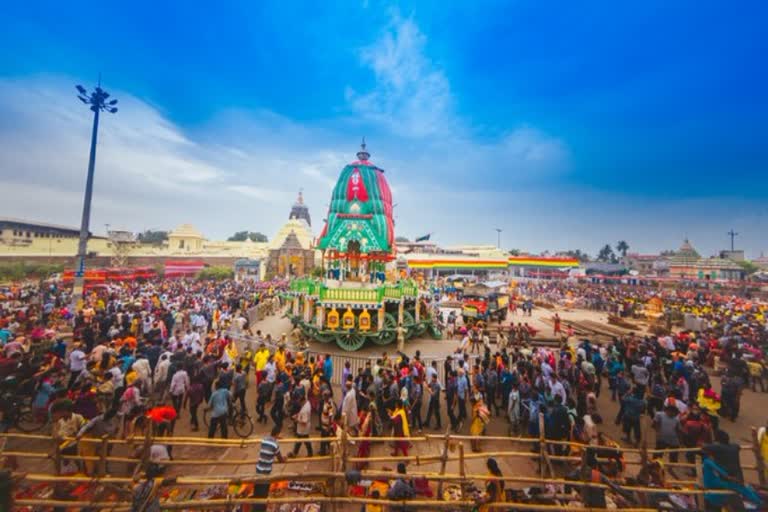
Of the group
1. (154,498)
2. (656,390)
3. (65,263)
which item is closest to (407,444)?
(154,498)

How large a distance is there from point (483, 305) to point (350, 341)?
10023mm

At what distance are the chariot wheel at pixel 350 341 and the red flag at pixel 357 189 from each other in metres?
6.55

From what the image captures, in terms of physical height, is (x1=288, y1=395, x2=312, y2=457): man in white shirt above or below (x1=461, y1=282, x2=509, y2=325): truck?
below

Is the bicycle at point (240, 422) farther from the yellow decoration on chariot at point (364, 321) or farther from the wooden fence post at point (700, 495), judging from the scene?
the wooden fence post at point (700, 495)

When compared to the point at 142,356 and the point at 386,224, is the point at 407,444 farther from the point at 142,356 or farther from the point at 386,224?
the point at 386,224

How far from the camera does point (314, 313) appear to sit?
1453cm

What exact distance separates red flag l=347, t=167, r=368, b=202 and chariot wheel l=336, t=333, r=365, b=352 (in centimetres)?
655

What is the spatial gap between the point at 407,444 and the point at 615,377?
714cm

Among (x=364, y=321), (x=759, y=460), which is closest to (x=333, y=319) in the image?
(x=364, y=321)

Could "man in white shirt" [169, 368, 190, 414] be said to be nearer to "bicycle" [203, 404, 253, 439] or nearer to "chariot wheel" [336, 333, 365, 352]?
"bicycle" [203, 404, 253, 439]

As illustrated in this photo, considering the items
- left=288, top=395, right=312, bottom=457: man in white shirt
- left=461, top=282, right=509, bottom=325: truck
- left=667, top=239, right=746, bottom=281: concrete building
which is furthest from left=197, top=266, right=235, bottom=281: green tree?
left=667, top=239, right=746, bottom=281: concrete building

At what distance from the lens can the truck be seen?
18.2 m

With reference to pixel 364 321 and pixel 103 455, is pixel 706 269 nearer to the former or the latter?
pixel 364 321

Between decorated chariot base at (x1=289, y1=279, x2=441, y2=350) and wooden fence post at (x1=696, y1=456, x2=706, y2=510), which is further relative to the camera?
decorated chariot base at (x1=289, y1=279, x2=441, y2=350)
